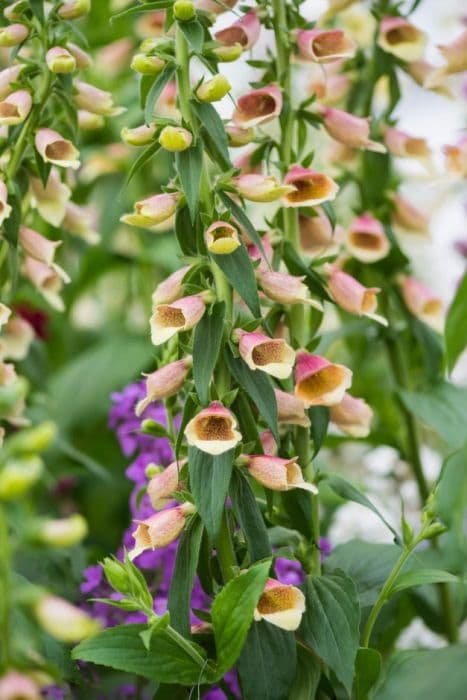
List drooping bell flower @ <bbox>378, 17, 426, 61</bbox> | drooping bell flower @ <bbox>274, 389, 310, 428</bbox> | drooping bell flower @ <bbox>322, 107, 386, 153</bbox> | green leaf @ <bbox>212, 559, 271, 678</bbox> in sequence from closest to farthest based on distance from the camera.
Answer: green leaf @ <bbox>212, 559, 271, 678</bbox>
drooping bell flower @ <bbox>274, 389, 310, 428</bbox>
drooping bell flower @ <bbox>322, 107, 386, 153</bbox>
drooping bell flower @ <bbox>378, 17, 426, 61</bbox>

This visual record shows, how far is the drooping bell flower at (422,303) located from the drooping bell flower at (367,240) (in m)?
0.06

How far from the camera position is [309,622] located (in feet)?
2.27

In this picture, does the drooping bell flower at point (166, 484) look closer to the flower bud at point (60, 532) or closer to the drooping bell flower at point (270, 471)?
the drooping bell flower at point (270, 471)

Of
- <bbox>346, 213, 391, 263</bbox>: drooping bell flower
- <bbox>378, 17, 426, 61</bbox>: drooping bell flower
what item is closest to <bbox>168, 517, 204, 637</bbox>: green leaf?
<bbox>346, 213, 391, 263</bbox>: drooping bell flower

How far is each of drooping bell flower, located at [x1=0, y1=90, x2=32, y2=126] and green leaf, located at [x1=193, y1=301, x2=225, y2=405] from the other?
8.7 inches

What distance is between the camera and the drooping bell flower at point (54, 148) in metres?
0.76

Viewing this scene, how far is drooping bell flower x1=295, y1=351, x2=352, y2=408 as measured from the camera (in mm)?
731

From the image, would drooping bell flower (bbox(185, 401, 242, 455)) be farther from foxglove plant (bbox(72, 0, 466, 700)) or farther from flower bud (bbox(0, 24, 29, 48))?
flower bud (bbox(0, 24, 29, 48))

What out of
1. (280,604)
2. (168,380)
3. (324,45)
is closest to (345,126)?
(324,45)

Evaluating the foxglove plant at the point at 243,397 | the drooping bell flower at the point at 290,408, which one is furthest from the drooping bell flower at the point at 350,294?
the drooping bell flower at the point at 290,408

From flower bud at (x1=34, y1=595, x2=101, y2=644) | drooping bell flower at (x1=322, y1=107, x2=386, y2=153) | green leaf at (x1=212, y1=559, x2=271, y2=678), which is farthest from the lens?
drooping bell flower at (x1=322, y1=107, x2=386, y2=153)

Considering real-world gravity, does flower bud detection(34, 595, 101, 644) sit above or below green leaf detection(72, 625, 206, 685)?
above

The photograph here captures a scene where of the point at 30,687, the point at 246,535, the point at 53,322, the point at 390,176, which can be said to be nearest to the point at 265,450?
the point at 246,535

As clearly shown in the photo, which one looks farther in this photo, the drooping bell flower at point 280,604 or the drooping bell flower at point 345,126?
the drooping bell flower at point 345,126
